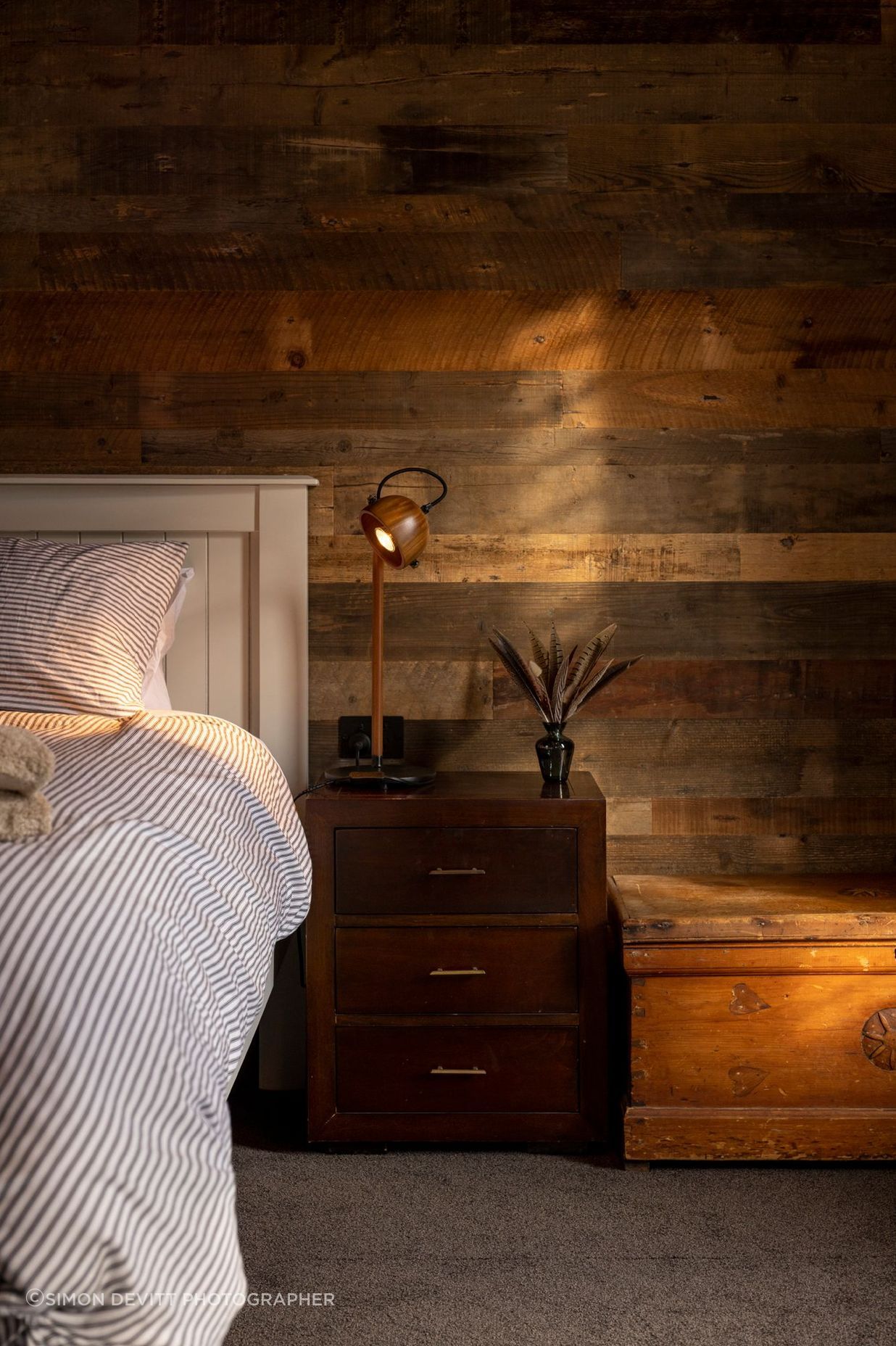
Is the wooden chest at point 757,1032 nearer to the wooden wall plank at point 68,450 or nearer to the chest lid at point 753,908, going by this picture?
the chest lid at point 753,908

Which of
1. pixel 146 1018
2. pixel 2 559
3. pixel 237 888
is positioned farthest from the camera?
pixel 2 559

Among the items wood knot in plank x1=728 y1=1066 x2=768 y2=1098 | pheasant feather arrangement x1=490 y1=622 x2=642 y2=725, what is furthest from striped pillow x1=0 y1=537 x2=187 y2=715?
wood knot in plank x1=728 y1=1066 x2=768 y2=1098

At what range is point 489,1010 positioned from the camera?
2.11m

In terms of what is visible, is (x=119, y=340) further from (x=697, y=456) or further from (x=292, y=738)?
(x=697, y=456)

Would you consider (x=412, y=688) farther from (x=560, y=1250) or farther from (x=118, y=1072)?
(x=118, y=1072)

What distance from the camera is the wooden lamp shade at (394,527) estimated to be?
82.8 inches

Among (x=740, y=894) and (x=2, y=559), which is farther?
(x=740, y=894)

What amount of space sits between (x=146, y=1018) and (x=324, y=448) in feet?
5.59

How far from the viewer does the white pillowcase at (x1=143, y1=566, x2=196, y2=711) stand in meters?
2.21

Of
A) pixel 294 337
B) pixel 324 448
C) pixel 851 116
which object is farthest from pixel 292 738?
pixel 851 116

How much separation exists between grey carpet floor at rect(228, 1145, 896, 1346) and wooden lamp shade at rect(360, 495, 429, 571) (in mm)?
1191

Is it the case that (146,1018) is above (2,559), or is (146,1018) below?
below

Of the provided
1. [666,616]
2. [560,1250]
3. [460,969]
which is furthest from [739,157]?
[560,1250]

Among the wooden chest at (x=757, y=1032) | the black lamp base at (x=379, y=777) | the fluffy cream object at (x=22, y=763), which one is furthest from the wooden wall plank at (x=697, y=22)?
the fluffy cream object at (x=22, y=763)
